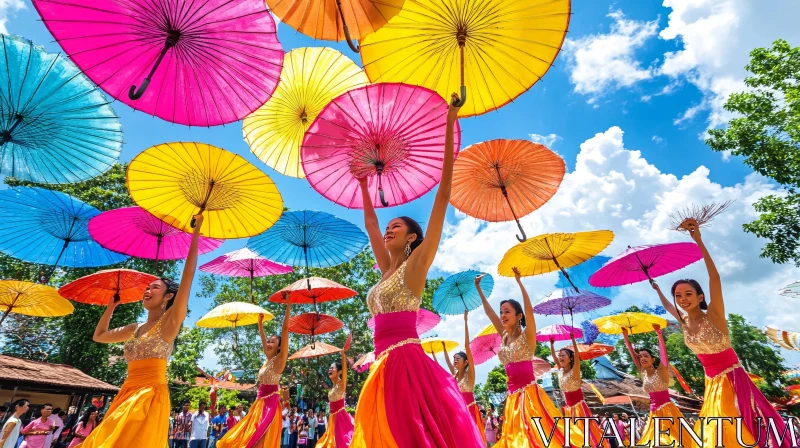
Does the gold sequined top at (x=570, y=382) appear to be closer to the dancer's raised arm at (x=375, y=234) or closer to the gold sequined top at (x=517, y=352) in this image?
the gold sequined top at (x=517, y=352)

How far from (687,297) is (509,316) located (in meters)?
2.40

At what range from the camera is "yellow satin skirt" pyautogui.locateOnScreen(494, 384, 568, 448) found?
17.3 feet

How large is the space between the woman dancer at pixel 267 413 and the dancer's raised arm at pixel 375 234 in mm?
4226

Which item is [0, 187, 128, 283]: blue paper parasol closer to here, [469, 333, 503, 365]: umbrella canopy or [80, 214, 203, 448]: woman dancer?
[80, 214, 203, 448]: woman dancer

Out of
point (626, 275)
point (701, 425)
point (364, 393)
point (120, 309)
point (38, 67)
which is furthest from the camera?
point (120, 309)

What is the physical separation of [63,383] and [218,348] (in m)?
16.3

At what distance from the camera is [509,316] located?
21.9 ft

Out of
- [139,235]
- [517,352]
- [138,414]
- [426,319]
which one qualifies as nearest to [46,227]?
[139,235]

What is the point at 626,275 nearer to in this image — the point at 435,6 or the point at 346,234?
the point at 346,234

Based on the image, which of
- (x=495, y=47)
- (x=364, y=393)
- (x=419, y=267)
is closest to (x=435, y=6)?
(x=495, y=47)

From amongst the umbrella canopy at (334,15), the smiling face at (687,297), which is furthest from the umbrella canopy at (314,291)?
the smiling face at (687,297)

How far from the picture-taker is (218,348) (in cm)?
3284

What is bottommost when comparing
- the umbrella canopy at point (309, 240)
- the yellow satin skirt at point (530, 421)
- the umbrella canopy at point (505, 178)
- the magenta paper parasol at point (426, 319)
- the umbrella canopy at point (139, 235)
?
the yellow satin skirt at point (530, 421)

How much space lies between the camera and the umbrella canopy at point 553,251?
7207mm
